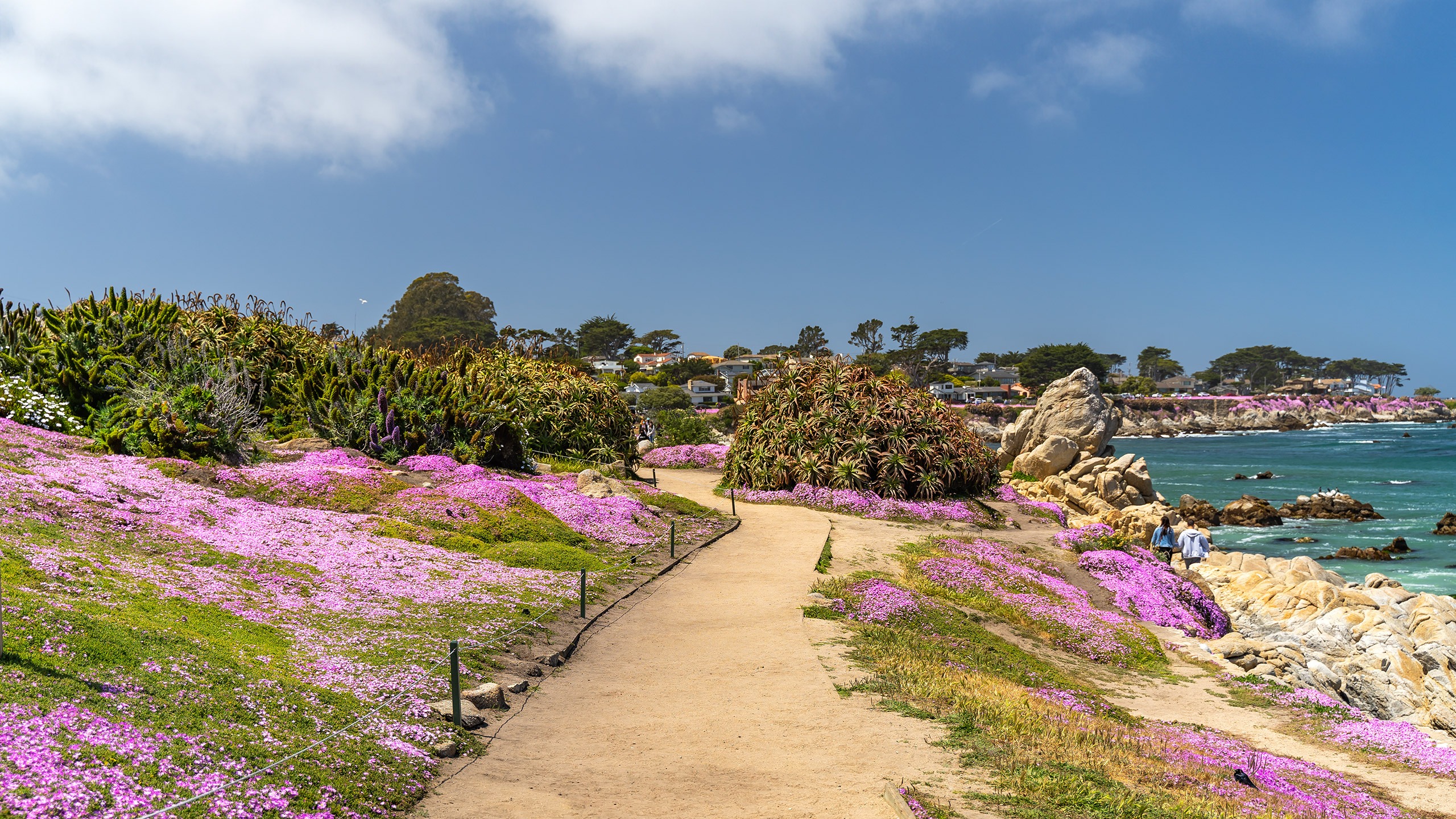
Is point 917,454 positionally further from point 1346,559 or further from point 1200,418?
point 1200,418

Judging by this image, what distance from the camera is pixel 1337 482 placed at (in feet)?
191

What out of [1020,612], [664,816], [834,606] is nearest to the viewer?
[664,816]

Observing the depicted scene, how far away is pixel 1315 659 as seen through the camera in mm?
16141

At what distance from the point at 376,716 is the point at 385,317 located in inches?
4571

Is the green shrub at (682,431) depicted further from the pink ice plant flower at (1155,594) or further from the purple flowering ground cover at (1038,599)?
the pink ice plant flower at (1155,594)

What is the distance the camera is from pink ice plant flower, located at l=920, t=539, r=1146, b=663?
13.7 meters

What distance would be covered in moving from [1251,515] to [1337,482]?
23.9m

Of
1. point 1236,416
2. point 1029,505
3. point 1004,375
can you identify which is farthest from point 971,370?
point 1029,505

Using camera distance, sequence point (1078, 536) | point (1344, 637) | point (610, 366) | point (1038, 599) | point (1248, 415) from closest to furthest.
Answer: point (1038, 599) < point (1344, 637) < point (1078, 536) < point (610, 366) < point (1248, 415)

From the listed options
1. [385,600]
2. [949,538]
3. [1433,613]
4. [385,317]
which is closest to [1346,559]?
[1433,613]

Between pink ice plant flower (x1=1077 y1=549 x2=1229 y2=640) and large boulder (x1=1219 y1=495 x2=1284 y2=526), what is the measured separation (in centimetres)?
2287

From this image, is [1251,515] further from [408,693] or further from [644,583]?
[408,693]

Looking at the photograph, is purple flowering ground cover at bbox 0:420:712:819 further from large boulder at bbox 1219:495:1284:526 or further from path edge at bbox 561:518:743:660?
large boulder at bbox 1219:495:1284:526

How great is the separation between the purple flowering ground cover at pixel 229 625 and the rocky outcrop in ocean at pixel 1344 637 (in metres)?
11.9
